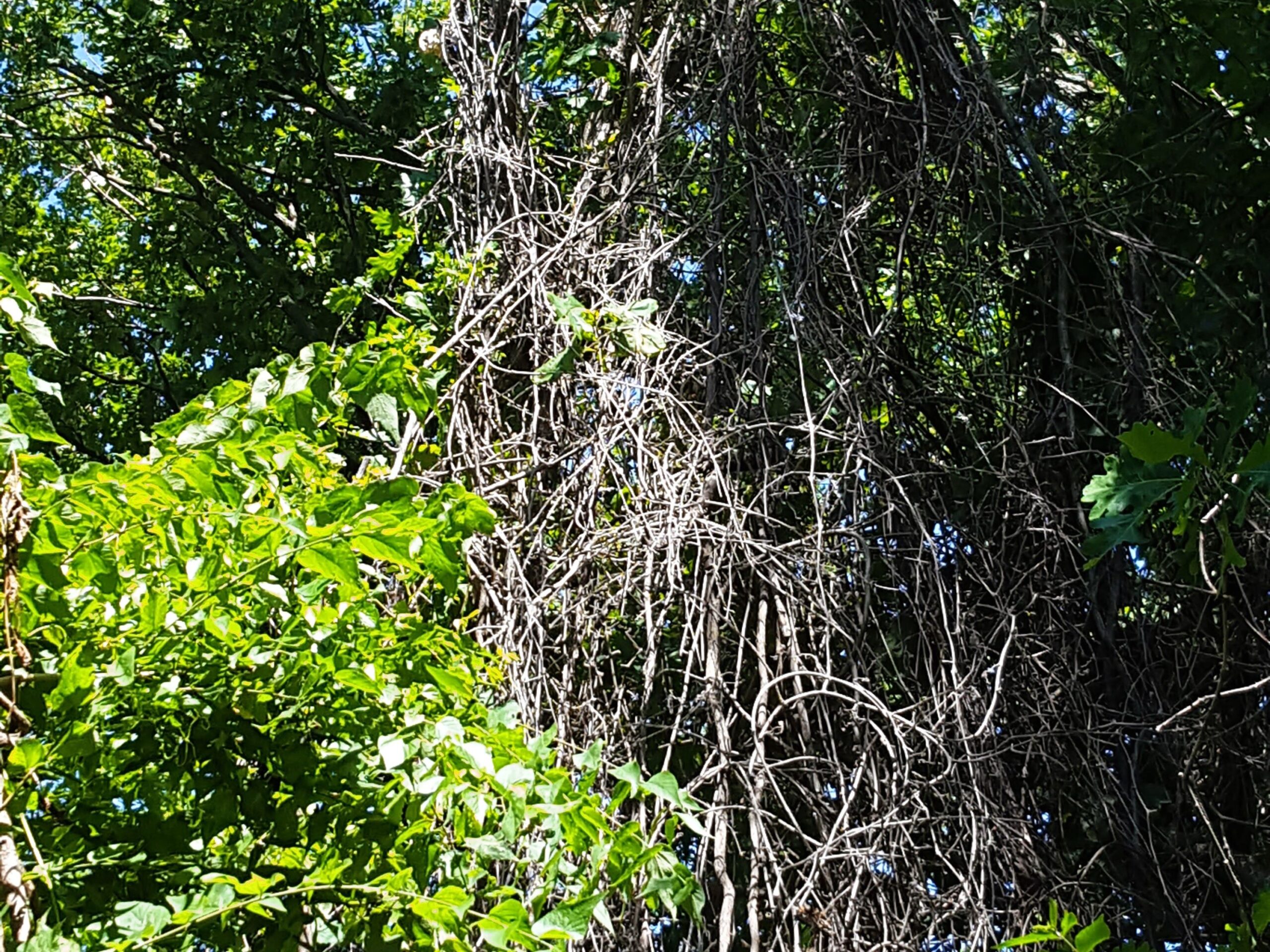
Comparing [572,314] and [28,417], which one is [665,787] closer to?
[28,417]

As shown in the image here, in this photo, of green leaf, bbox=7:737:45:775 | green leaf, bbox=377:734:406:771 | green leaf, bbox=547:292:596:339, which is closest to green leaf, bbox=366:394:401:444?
green leaf, bbox=377:734:406:771

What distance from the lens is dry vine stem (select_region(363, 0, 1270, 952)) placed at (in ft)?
6.88

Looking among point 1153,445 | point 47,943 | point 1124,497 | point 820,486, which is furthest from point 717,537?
point 47,943

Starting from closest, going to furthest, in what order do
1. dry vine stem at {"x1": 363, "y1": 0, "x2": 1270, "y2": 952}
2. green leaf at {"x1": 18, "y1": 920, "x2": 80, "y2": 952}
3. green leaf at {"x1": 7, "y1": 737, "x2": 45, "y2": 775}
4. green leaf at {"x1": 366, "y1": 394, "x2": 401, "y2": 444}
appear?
green leaf at {"x1": 18, "y1": 920, "x2": 80, "y2": 952}, green leaf at {"x1": 7, "y1": 737, "x2": 45, "y2": 775}, green leaf at {"x1": 366, "y1": 394, "x2": 401, "y2": 444}, dry vine stem at {"x1": 363, "y1": 0, "x2": 1270, "y2": 952}

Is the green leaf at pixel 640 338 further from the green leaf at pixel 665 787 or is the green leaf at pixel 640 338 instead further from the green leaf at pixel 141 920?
the green leaf at pixel 141 920

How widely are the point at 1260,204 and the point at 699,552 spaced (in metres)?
1.52

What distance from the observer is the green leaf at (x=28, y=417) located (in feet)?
4.78

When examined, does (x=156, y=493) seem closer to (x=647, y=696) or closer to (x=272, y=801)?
(x=272, y=801)

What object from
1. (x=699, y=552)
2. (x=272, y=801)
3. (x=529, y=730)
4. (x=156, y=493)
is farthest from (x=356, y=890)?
(x=699, y=552)

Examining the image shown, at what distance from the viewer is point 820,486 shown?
2361mm

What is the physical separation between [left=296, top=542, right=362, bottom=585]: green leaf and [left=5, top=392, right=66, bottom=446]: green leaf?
331 mm

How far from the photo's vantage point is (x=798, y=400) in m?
2.64

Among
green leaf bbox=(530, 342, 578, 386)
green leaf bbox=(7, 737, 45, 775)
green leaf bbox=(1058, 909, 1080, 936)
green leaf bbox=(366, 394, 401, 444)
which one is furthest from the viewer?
green leaf bbox=(530, 342, 578, 386)

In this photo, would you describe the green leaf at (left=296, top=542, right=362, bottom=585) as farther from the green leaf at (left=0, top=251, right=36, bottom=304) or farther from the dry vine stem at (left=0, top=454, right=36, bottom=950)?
the green leaf at (left=0, top=251, right=36, bottom=304)
